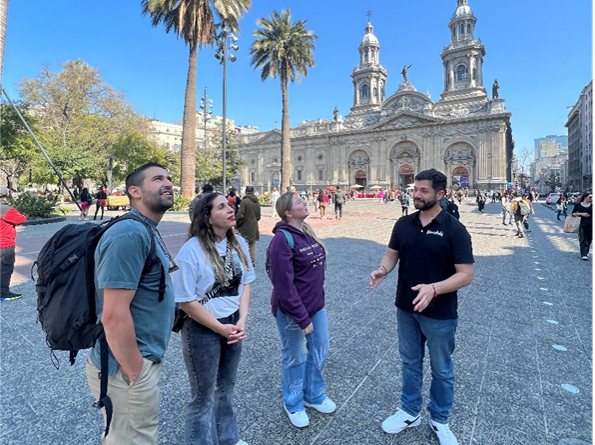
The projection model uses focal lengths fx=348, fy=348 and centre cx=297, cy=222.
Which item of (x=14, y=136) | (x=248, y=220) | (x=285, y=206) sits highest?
(x=14, y=136)

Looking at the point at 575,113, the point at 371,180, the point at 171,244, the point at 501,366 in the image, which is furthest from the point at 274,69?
the point at 575,113

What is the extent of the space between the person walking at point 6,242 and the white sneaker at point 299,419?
16.9 ft

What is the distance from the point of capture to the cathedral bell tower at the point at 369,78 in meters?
63.5

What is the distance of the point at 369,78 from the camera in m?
63.8

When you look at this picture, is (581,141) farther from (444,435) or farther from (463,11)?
(444,435)

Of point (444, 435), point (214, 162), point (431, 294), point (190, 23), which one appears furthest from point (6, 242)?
point (214, 162)

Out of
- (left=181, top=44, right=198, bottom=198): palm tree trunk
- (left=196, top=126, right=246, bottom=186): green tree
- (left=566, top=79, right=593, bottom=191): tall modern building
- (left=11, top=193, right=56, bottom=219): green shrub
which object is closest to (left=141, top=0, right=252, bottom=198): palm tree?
(left=181, top=44, right=198, bottom=198): palm tree trunk

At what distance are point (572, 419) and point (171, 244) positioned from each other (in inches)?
381

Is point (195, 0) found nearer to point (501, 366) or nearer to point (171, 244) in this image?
point (171, 244)

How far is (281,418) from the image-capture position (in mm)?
2758

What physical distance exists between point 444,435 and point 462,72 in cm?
6414

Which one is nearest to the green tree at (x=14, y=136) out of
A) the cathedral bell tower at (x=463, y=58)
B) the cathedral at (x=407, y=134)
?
the cathedral at (x=407, y=134)

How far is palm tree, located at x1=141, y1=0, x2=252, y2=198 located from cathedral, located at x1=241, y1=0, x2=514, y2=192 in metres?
40.1

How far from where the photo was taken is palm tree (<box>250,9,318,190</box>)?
2895 centimetres
